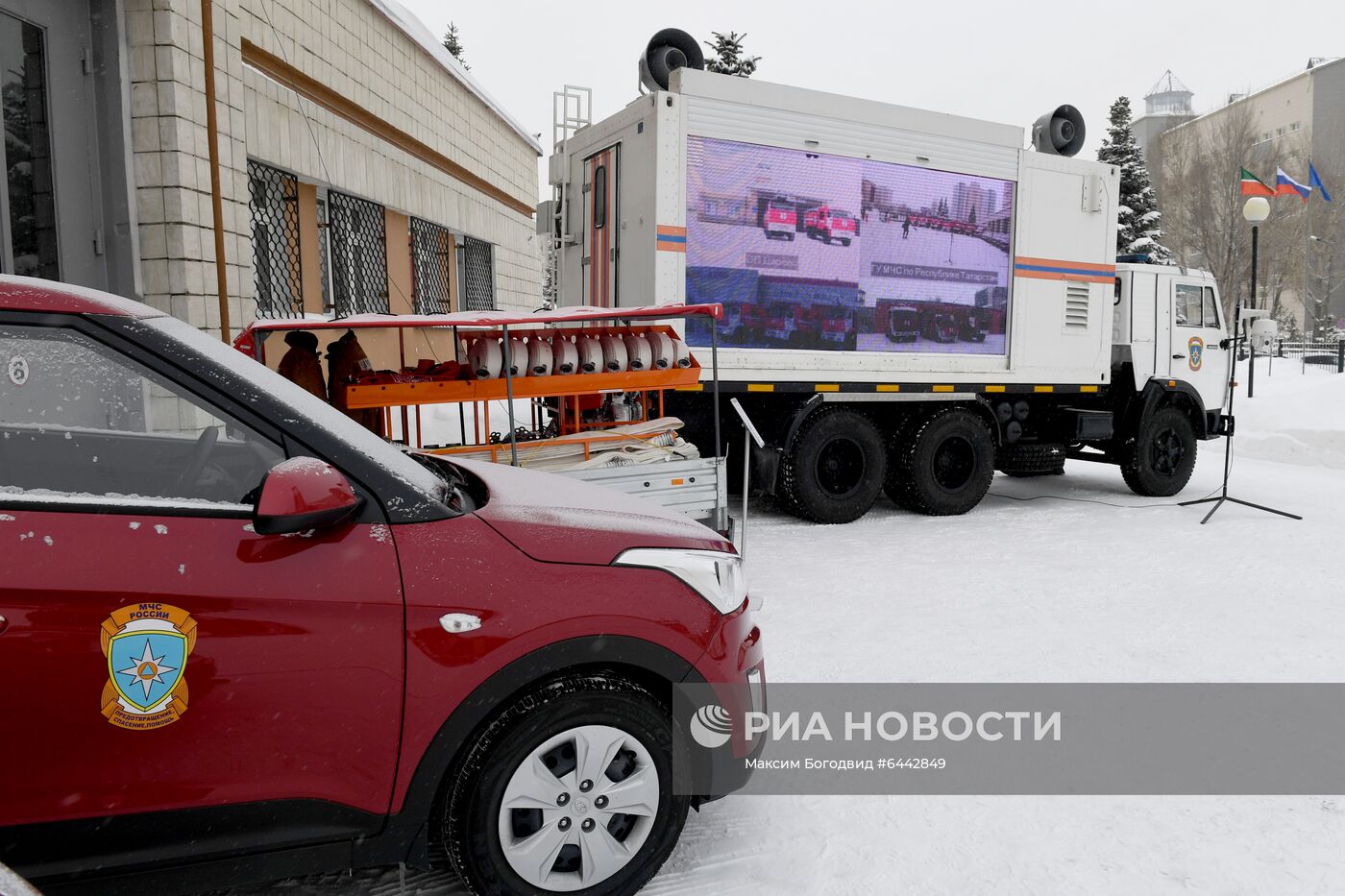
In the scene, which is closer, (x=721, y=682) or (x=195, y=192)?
(x=721, y=682)

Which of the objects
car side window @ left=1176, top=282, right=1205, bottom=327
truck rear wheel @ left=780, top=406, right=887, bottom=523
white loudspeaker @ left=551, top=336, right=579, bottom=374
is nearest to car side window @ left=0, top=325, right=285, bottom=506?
white loudspeaker @ left=551, top=336, right=579, bottom=374

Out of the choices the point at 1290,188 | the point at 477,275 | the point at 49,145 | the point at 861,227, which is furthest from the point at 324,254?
the point at 1290,188

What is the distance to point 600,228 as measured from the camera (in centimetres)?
802

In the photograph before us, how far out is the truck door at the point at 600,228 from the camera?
7762 mm

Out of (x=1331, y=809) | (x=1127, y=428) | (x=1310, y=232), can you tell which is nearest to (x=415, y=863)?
(x=1331, y=809)

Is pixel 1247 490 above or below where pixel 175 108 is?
below

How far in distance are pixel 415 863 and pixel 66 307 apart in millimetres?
1568

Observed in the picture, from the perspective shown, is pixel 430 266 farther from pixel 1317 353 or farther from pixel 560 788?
pixel 1317 353

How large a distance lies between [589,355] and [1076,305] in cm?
581

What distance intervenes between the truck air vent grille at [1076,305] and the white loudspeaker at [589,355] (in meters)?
5.59

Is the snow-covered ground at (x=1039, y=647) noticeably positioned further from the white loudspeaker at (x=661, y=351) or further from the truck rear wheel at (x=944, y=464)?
the white loudspeaker at (x=661, y=351)

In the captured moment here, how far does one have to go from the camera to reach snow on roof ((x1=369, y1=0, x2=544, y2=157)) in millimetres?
11812

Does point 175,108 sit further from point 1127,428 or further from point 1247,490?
point 1247,490

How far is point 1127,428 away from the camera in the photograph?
32.1 ft
